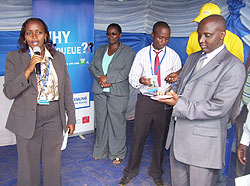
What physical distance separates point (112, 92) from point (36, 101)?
1.66m

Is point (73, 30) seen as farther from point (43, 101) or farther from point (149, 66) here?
point (43, 101)

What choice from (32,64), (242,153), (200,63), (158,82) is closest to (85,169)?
(158,82)

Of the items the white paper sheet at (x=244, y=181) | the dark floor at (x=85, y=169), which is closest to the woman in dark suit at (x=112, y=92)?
the dark floor at (x=85, y=169)

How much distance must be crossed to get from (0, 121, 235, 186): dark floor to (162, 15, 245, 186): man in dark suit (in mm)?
1465

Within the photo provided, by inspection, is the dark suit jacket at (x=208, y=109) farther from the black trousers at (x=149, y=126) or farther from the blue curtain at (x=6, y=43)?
the blue curtain at (x=6, y=43)

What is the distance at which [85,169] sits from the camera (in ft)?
12.3

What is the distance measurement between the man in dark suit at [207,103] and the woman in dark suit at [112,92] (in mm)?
1729

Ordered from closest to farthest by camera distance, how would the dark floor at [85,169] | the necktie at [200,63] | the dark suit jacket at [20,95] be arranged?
1. the necktie at [200,63]
2. the dark suit jacket at [20,95]
3. the dark floor at [85,169]

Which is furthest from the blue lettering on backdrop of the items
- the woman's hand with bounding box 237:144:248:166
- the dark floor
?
the woman's hand with bounding box 237:144:248:166

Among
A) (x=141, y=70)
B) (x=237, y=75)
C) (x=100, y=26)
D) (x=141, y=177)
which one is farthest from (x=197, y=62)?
(x=100, y=26)

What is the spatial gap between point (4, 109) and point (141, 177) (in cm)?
252

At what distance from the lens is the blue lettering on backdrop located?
4.16m

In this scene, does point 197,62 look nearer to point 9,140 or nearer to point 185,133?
point 185,133

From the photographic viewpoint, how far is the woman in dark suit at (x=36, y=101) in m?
2.32
